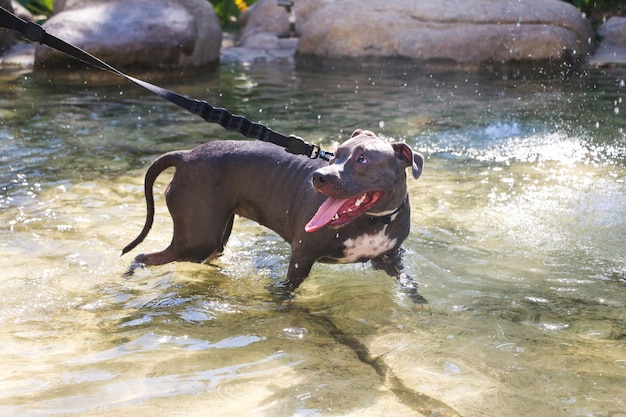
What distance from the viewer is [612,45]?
1384 cm

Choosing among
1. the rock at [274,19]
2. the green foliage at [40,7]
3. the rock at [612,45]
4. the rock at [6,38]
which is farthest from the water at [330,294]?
the green foliage at [40,7]

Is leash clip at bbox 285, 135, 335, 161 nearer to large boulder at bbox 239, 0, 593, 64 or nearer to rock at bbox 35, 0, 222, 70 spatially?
rock at bbox 35, 0, 222, 70

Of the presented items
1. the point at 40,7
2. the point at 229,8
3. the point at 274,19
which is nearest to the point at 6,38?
the point at 40,7

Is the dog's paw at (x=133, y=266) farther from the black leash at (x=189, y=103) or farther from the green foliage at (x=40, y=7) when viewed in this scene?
A: the green foliage at (x=40, y=7)

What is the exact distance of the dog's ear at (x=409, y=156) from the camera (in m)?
4.04

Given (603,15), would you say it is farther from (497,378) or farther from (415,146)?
(497,378)

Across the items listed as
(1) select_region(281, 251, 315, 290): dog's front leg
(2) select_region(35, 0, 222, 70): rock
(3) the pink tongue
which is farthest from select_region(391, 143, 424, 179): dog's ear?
(2) select_region(35, 0, 222, 70): rock

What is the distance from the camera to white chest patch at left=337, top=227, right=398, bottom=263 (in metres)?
4.24

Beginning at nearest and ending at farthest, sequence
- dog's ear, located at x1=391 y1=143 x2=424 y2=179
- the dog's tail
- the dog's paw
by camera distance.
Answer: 1. dog's ear, located at x1=391 y1=143 x2=424 y2=179
2. the dog's tail
3. the dog's paw

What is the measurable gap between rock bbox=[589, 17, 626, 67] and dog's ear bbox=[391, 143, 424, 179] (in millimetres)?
9727

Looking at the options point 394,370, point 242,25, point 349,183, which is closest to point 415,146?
point 349,183

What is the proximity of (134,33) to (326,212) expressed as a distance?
9293 millimetres

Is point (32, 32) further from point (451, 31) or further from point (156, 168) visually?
point (451, 31)

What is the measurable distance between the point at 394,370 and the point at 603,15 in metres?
14.1
